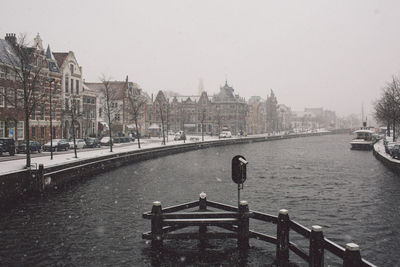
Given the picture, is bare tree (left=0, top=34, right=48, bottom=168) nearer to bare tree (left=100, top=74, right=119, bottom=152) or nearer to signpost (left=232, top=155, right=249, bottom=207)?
bare tree (left=100, top=74, right=119, bottom=152)

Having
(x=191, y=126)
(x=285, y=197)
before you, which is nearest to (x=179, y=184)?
(x=285, y=197)

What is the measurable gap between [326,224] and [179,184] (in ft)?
44.4

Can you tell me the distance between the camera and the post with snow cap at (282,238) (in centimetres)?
1086

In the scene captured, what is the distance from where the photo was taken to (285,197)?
23.6m

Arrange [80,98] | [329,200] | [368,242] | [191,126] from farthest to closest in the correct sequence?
[191,126] → [80,98] → [329,200] → [368,242]

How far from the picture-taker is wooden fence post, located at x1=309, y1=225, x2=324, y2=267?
9219mm

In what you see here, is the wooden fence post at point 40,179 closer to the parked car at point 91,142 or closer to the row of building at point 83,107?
the row of building at point 83,107

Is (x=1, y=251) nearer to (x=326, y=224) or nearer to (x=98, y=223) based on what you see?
(x=98, y=223)

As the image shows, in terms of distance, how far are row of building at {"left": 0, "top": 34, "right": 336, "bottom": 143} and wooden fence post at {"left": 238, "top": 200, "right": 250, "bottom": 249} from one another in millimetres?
21353

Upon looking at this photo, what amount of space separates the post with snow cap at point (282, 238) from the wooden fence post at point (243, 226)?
1.13m

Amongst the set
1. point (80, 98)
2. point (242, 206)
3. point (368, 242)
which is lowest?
point (368, 242)

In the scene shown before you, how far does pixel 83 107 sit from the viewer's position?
2675 inches

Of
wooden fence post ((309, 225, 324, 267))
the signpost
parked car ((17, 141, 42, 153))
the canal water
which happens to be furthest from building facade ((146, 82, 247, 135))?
wooden fence post ((309, 225, 324, 267))

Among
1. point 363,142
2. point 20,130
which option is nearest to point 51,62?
point 20,130
